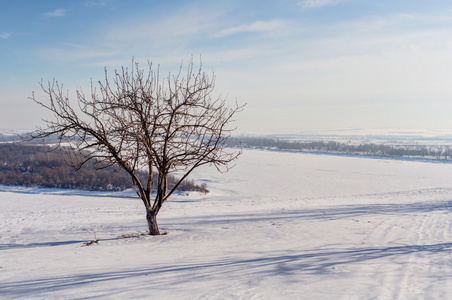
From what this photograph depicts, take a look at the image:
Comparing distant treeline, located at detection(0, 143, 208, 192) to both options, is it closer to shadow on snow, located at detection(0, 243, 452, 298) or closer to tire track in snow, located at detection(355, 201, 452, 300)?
tire track in snow, located at detection(355, 201, 452, 300)

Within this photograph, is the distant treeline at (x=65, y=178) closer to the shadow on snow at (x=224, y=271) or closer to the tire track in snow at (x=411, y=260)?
the tire track in snow at (x=411, y=260)

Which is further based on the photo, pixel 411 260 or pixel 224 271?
pixel 411 260

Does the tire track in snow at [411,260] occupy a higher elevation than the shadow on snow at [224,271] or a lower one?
lower

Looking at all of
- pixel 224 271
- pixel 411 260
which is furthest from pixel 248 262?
pixel 411 260

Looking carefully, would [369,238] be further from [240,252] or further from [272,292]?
[272,292]

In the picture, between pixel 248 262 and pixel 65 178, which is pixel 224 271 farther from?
pixel 65 178

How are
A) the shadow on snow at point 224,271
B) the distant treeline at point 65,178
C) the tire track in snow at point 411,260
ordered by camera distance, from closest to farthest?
the tire track in snow at point 411,260
the shadow on snow at point 224,271
the distant treeline at point 65,178

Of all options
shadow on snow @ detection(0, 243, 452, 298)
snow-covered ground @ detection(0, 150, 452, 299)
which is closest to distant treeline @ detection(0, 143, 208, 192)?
snow-covered ground @ detection(0, 150, 452, 299)

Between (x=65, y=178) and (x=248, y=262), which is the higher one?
(x=65, y=178)

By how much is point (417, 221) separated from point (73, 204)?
1095 inches

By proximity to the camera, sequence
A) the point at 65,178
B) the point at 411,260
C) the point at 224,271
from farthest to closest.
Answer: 1. the point at 65,178
2. the point at 411,260
3. the point at 224,271

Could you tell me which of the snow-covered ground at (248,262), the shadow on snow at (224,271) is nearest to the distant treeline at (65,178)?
the snow-covered ground at (248,262)

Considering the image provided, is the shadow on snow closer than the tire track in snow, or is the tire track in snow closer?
the tire track in snow

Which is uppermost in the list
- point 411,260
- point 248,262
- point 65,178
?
point 65,178
